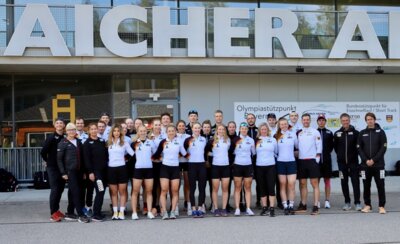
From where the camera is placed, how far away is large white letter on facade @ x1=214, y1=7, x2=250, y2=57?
14656mm

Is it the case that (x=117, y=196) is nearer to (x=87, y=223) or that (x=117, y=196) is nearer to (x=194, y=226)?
(x=87, y=223)

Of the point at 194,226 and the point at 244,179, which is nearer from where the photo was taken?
the point at 194,226

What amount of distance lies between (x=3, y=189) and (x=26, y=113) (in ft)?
8.71

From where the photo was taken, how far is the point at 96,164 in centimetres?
945

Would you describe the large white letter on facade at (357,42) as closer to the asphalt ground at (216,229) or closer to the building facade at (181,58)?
the building facade at (181,58)

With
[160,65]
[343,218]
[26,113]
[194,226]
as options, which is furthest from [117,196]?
[26,113]

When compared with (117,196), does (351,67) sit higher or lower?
higher

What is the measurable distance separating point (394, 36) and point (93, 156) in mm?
10579

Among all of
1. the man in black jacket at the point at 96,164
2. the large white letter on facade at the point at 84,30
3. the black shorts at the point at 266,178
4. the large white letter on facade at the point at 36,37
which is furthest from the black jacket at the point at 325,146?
the large white letter on facade at the point at 36,37

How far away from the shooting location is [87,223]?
914cm

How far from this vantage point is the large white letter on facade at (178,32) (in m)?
14.3

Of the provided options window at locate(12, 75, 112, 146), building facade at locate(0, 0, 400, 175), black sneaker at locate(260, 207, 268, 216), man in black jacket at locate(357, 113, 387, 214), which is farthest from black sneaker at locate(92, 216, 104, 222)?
window at locate(12, 75, 112, 146)

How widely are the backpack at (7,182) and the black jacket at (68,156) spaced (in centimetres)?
536

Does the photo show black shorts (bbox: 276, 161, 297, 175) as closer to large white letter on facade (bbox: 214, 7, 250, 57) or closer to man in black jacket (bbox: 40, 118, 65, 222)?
man in black jacket (bbox: 40, 118, 65, 222)
